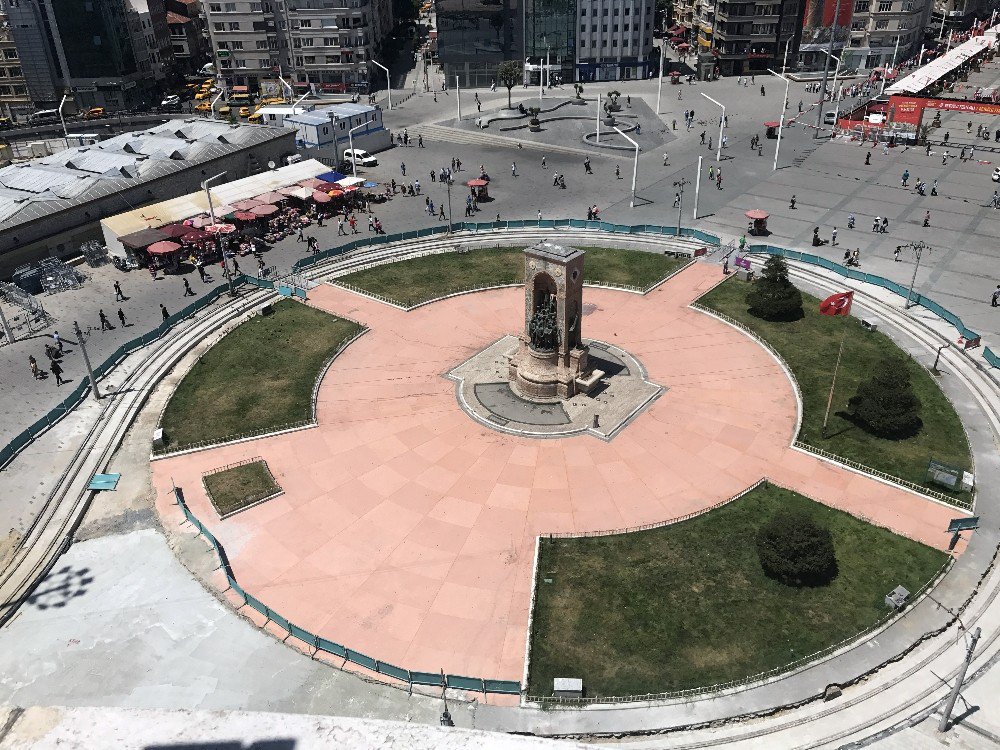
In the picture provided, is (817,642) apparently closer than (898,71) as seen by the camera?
Yes

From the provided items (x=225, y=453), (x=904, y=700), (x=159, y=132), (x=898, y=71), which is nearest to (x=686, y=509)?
(x=904, y=700)

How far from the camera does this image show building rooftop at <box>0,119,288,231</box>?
66.6 meters

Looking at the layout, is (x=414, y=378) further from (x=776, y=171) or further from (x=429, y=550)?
(x=776, y=171)

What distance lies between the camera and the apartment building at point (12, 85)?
4456 inches

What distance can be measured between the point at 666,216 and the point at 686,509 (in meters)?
42.5

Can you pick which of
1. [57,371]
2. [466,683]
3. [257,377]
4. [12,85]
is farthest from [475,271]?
[12,85]

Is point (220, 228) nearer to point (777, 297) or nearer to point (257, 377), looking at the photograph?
point (257, 377)

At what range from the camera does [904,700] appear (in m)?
28.3

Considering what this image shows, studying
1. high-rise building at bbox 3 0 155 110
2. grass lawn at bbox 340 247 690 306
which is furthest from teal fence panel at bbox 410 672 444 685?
high-rise building at bbox 3 0 155 110

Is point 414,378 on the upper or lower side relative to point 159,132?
lower

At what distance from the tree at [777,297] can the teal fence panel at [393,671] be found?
3779 centimetres

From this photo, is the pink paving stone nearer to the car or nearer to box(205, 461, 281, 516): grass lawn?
box(205, 461, 281, 516): grass lawn

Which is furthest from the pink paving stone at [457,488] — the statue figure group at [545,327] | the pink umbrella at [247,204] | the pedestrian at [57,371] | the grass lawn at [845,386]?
the pink umbrella at [247,204]

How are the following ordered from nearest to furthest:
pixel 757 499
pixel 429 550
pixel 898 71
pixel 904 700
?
pixel 904 700, pixel 429 550, pixel 757 499, pixel 898 71
